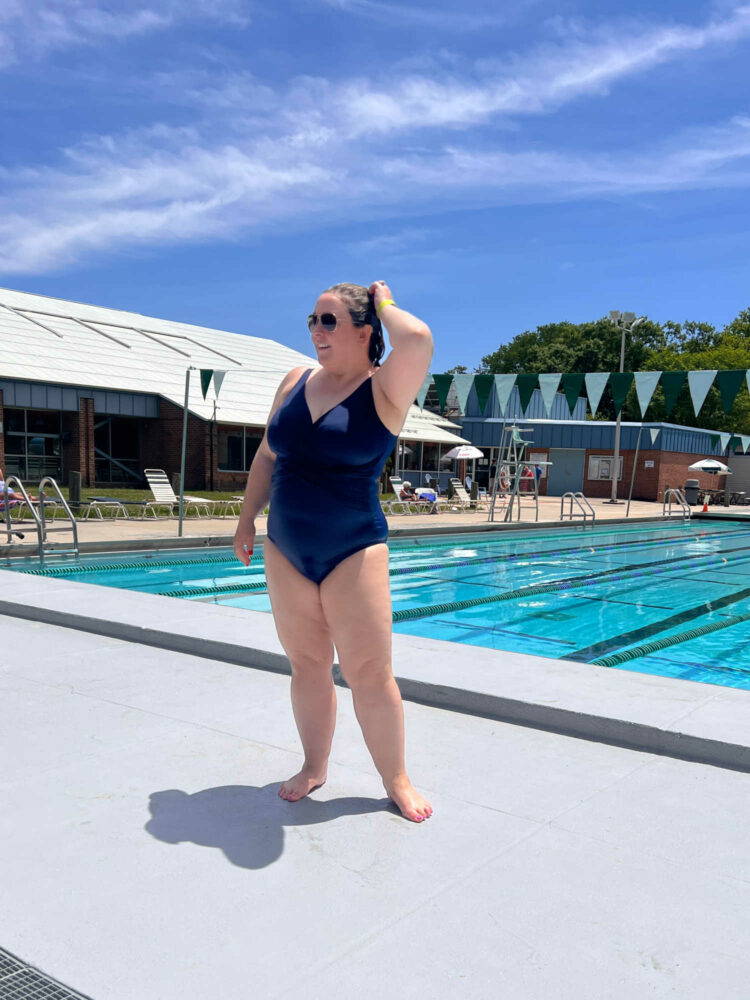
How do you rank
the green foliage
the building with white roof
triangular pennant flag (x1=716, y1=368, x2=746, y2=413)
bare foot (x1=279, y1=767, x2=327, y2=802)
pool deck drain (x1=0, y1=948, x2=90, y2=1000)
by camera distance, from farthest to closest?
the green foliage < the building with white roof < triangular pennant flag (x1=716, y1=368, x2=746, y2=413) < bare foot (x1=279, y1=767, x2=327, y2=802) < pool deck drain (x1=0, y1=948, x2=90, y2=1000)

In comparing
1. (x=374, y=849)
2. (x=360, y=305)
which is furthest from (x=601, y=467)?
(x=374, y=849)

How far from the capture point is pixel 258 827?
2520 mm

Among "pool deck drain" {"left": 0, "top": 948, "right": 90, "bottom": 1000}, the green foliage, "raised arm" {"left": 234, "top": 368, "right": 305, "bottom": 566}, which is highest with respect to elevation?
the green foliage

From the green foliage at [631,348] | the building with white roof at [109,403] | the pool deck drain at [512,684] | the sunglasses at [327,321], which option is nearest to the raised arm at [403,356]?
the sunglasses at [327,321]

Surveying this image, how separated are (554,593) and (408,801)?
739 cm

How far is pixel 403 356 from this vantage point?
240 cm

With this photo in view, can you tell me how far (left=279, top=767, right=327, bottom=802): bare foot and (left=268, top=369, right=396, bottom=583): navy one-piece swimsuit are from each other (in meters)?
0.72

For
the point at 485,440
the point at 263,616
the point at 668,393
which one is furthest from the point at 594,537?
the point at 485,440

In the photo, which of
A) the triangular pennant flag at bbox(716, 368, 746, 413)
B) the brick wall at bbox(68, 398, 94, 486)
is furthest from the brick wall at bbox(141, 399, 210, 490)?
the triangular pennant flag at bbox(716, 368, 746, 413)

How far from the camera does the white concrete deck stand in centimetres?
181

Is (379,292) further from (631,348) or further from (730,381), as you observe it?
(631,348)

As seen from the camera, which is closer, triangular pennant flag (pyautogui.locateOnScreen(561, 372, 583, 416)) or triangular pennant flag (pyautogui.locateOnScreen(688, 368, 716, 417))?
triangular pennant flag (pyautogui.locateOnScreen(688, 368, 716, 417))

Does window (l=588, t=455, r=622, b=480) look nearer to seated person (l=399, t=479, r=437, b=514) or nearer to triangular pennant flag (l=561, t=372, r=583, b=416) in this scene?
seated person (l=399, t=479, r=437, b=514)

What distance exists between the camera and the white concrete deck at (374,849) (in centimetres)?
181
